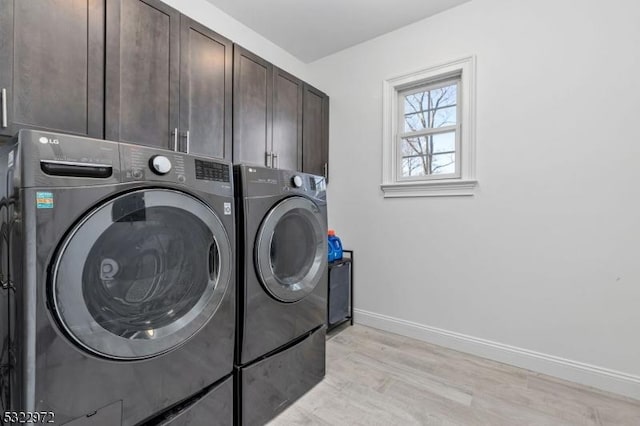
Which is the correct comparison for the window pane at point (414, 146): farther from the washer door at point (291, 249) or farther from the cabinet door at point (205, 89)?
the cabinet door at point (205, 89)

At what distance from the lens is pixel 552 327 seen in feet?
6.21

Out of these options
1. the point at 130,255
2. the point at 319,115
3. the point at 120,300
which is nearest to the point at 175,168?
the point at 130,255

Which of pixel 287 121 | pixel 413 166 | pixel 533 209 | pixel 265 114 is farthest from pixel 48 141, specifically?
pixel 533 209

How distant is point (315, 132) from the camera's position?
108 inches

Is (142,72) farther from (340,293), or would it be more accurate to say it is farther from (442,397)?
(442,397)

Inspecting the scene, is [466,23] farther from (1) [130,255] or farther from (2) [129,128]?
(1) [130,255]

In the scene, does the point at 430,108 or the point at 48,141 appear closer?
the point at 48,141

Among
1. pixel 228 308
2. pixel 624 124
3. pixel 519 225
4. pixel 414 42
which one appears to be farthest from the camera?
pixel 414 42

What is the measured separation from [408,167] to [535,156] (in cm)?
90

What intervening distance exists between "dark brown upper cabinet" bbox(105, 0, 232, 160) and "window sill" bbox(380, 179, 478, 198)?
136cm

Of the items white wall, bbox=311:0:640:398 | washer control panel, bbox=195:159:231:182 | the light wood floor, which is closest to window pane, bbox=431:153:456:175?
white wall, bbox=311:0:640:398

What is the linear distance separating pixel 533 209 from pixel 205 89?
223 cm

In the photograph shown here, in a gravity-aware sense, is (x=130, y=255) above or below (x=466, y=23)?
below

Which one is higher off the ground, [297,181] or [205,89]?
[205,89]
